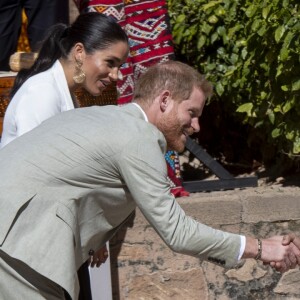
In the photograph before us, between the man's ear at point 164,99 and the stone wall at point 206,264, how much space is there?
2037mm

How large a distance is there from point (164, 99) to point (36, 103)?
73 centimetres

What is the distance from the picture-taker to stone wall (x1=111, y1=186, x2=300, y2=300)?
17.9ft

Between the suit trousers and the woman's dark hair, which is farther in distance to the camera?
the woman's dark hair

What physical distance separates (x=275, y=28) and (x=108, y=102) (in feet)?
3.05

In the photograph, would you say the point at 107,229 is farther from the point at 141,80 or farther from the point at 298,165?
the point at 298,165

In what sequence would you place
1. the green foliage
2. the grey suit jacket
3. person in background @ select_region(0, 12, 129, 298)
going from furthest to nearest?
the green foliage → person in background @ select_region(0, 12, 129, 298) → the grey suit jacket

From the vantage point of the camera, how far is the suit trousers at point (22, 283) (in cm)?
331

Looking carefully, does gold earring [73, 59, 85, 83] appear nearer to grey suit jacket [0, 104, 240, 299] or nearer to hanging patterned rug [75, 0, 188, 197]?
grey suit jacket [0, 104, 240, 299]

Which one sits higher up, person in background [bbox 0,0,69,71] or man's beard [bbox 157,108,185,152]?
man's beard [bbox 157,108,185,152]

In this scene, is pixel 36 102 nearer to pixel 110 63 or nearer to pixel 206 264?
pixel 110 63

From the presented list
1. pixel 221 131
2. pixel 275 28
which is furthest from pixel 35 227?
pixel 221 131

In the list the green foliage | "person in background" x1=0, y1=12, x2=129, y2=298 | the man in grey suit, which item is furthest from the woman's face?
the green foliage

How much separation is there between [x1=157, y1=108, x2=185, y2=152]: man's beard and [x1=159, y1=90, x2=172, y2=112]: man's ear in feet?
0.10

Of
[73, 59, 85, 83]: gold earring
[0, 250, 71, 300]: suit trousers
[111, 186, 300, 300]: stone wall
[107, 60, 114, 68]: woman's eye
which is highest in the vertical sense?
[107, 60, 114, 68]: woman's eye
